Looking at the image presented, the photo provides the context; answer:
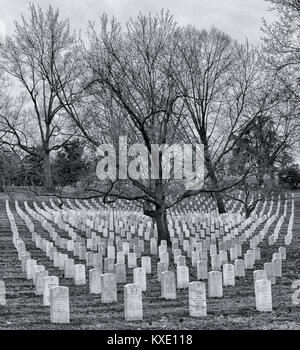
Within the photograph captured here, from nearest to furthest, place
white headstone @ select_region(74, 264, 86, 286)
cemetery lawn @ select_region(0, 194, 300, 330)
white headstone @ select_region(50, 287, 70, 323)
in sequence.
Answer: cemetery lawn @ select_region(0, 194, 300, 330), white headstone @ select_region(50, 287, 70, 323), white headstone @ select_region(74, 264, 86, 286)

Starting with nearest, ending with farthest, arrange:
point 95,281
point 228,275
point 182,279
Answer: point 95,281, point 182,279, point 228,275

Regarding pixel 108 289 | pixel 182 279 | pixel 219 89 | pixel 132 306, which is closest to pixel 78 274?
pixel 182 279

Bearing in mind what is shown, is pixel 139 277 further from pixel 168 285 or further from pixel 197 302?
pixel 197 302

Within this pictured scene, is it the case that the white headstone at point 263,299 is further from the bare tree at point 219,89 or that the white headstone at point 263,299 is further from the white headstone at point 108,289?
the bare tree at point 219,89

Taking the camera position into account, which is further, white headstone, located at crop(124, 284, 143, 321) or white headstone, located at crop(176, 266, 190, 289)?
white headstone, located at crop(176, 266, 190, 289)

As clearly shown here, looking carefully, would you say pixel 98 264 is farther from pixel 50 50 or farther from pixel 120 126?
pixel 50 50

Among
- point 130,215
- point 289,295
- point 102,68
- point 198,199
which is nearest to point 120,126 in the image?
point 102,68

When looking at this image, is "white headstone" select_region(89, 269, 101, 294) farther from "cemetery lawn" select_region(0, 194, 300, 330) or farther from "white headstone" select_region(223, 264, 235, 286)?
"white headstone" select_region(223, 264, 235, 286)

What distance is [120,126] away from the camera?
1702 centimetres

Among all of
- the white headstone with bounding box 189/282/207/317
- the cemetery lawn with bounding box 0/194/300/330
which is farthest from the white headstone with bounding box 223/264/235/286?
the white headstone with bounding box 189/282/207/317

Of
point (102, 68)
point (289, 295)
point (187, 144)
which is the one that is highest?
point (102, 68)

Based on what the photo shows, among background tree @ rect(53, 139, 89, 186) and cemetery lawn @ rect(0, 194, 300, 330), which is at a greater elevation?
background tree @ rect(53, 139, 89, 186)

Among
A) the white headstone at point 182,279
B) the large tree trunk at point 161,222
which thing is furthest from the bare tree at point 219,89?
the white headstone at point 182,279

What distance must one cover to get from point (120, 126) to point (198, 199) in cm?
2080
